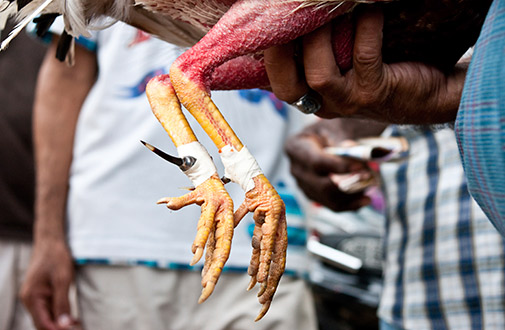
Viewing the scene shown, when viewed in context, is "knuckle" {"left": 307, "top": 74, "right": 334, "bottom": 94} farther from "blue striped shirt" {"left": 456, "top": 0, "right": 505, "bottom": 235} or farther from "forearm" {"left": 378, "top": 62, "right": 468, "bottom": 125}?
"blue striped shirt" {"left": 456, "top": 0, "right": 505, "bottom": 235}

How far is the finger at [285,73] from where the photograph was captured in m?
0.98

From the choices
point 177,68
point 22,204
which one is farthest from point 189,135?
point 22,204

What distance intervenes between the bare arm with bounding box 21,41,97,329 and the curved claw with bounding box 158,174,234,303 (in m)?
1.14

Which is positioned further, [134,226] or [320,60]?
[134,226]

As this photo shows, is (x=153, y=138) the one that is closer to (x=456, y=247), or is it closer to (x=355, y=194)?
(x=355, y=194)

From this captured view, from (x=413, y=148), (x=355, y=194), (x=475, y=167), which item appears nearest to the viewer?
(x=475, y=167)

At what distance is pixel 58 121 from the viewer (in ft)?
6.33

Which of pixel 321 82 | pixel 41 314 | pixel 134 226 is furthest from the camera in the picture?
pixel 41 314

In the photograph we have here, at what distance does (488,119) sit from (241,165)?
1.13 ft

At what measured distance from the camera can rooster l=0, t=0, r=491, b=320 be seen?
2.68 feet

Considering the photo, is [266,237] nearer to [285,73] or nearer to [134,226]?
[285,73]

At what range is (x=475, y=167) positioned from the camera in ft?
2.64

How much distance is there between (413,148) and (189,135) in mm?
1021

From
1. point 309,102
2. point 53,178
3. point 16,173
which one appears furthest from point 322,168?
point 16,173
